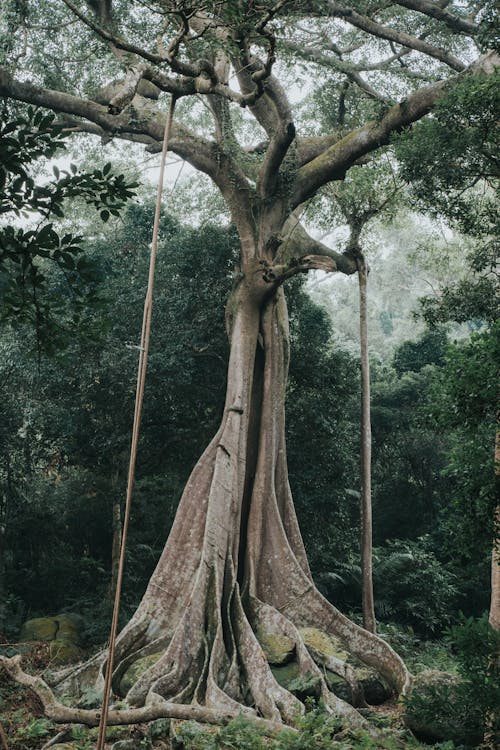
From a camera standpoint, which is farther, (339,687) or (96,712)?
(339,687)

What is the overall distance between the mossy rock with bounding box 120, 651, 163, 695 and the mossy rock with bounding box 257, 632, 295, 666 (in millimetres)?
Result: 1150

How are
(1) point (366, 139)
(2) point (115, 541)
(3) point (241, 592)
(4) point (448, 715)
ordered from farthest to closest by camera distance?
(2) point (115, 541), (1) point (366, 139), (3) point (241, 592), (4) point (448, 715)

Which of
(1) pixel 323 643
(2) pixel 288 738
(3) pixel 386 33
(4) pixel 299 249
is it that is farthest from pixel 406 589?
(3) pixel 386 33

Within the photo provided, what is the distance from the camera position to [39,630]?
10648mm

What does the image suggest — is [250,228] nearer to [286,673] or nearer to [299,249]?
[299,249]

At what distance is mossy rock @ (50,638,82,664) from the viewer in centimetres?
986

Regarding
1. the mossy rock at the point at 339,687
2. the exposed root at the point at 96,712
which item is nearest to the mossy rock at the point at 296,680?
the mossy rock at the point at 339,687

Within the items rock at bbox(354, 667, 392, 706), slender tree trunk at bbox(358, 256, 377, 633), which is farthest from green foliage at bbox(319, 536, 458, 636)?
rock at bbox(354, 667, 392, 706)

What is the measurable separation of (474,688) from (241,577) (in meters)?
5.17

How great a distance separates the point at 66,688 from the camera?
748 centimetres

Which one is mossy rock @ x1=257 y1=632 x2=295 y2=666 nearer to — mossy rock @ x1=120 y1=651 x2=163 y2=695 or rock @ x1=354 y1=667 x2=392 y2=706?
rock @ x1=354 y1=667 x2=392 y2=706

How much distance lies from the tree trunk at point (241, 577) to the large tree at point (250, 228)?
0.02 meters

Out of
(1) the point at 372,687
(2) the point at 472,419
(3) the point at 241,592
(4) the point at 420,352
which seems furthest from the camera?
(4) the point at 420,352

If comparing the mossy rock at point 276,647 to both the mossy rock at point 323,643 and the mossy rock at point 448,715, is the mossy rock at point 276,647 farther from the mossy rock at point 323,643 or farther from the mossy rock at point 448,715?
the mossy rock at point 448,715
